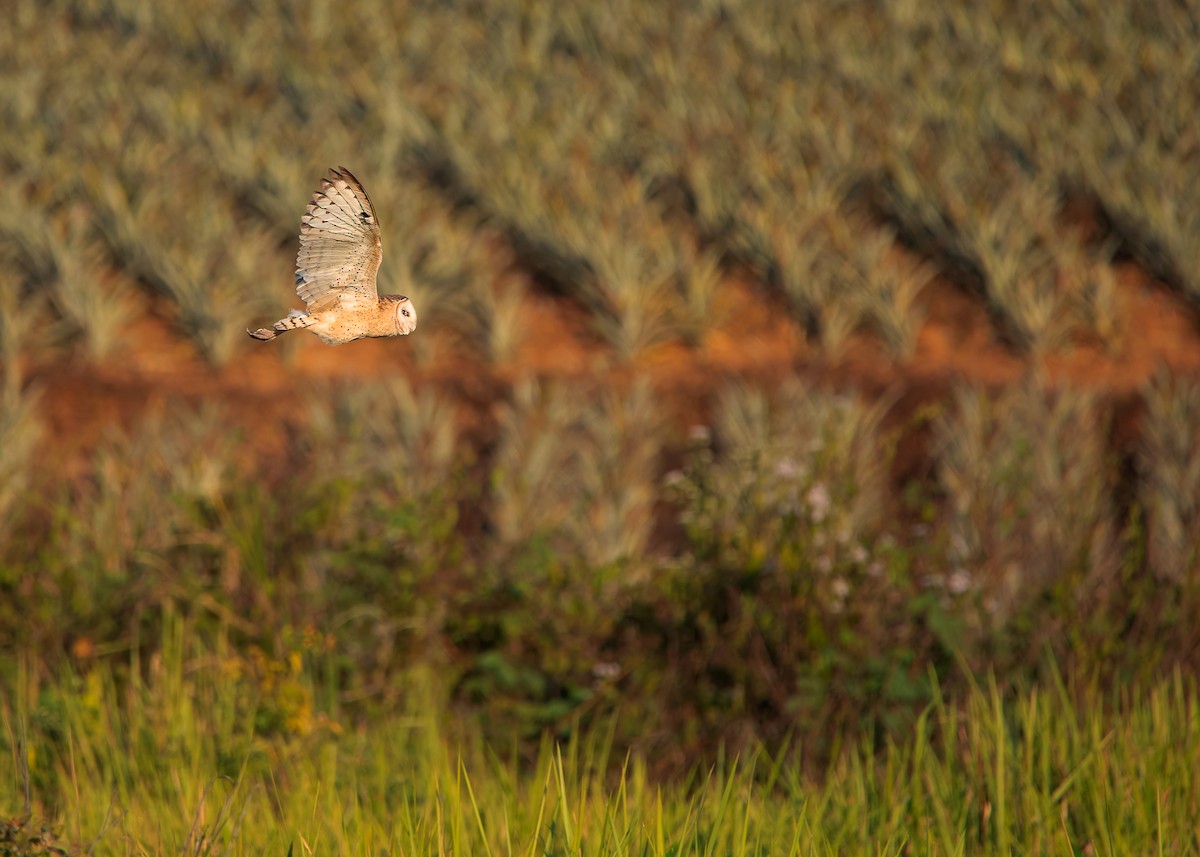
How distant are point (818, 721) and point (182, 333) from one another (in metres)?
3.54

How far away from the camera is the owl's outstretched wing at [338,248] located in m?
0.77

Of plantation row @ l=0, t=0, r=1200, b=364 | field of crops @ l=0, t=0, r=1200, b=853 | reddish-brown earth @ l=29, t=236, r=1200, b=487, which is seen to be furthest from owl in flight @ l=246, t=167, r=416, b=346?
plantation row @ l=0, t=0, r=1200, b=364

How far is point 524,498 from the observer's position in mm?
4320

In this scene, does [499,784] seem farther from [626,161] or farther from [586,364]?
[626,161]

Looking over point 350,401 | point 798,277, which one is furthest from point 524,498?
point 798,277

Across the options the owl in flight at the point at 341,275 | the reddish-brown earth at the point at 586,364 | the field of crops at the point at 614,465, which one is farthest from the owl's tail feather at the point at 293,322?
the reddish-brown earth at the point at 586,364

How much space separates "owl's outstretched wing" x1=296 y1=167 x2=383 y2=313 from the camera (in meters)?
0.77

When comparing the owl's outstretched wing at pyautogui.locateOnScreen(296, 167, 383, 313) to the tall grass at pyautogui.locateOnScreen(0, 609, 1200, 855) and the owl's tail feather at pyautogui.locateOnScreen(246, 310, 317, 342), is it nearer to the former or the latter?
the owl's tail feather at pyautogui.locateOnScreen(246, 310, 317, 342)

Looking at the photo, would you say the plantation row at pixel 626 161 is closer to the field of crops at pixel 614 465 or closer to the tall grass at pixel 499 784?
the field of crops at pixel 614 465

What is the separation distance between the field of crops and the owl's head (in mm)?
1340

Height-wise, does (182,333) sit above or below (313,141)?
below

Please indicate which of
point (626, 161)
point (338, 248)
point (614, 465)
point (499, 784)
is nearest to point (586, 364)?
point (614, 465)

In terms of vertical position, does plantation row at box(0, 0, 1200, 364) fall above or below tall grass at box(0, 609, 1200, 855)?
above

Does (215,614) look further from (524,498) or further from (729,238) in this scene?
(729,238)
